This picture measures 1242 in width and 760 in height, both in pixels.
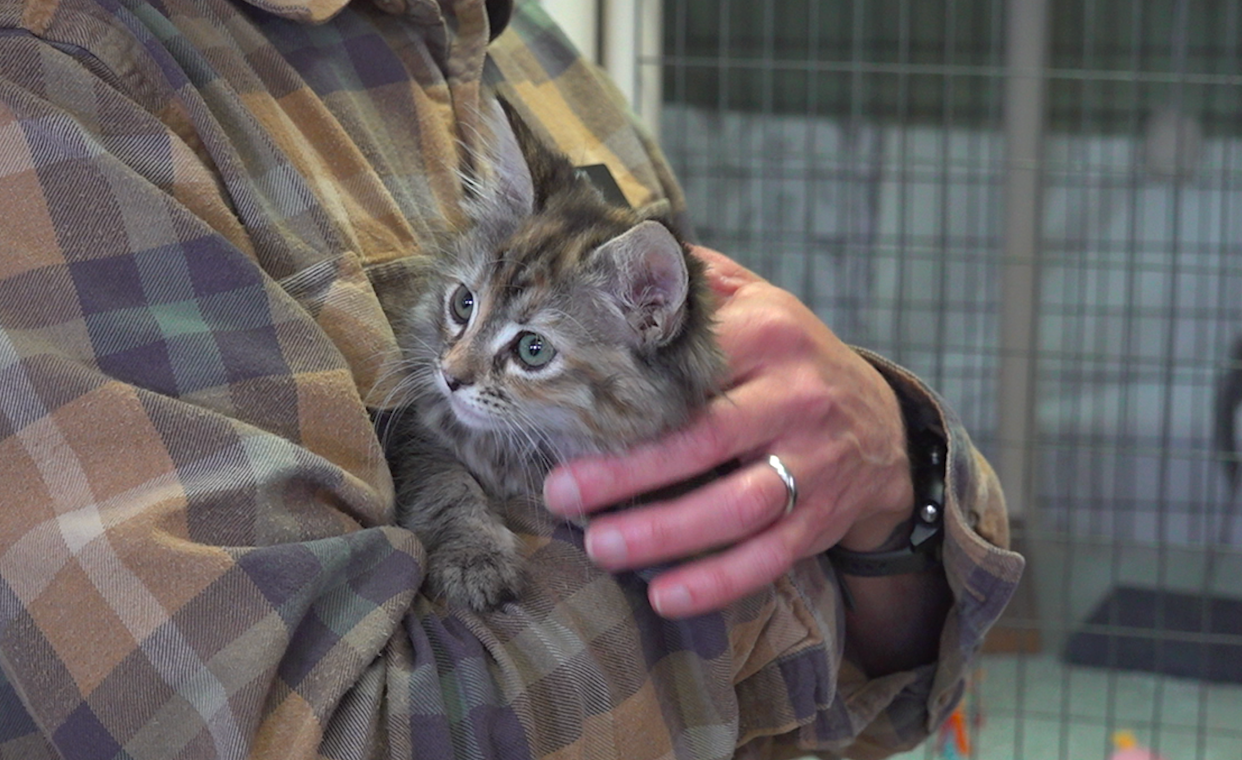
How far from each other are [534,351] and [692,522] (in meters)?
0.30

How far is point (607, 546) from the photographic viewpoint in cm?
113

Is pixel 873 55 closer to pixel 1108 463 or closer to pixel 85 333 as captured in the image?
pixel 1108 463

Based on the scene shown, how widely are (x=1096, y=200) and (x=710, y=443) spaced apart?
115 inches

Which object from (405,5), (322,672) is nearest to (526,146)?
(405,5)

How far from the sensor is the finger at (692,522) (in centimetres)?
114

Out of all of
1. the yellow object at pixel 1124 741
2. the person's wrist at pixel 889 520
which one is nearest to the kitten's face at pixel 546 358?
the person's wrist at pixel 889 520

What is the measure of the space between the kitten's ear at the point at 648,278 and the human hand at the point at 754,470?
0.23ft

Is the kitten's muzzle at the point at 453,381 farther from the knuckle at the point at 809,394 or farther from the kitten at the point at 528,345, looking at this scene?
the knuckle at the point at 809,394

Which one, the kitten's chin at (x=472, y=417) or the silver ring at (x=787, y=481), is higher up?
the kitten's chin at (x=472, y=417)

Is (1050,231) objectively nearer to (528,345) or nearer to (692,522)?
(528,345)

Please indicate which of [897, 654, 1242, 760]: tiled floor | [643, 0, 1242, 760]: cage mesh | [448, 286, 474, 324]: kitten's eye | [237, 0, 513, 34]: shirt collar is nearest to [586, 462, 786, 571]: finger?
[448, 286, 474, 324]: kitten's eye

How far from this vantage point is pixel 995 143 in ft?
12.2

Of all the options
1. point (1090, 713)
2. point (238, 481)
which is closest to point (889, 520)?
point (238, 481)

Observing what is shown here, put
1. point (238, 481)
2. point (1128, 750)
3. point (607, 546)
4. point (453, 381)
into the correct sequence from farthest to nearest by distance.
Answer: point (1128, 750), point (453, 381), point (607, 546), point (238, 481)
